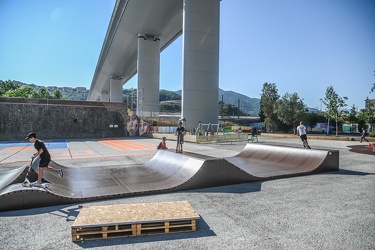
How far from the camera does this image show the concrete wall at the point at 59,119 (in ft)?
106

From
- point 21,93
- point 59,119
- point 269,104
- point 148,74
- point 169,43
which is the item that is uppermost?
point 169,43

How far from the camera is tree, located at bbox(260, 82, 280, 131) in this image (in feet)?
213

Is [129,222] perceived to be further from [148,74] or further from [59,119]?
[148,74]

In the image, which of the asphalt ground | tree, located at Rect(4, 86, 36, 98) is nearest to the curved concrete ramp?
the asphalt ground

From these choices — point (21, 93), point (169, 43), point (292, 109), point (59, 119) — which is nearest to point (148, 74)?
point (169, 43)

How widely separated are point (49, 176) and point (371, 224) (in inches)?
336

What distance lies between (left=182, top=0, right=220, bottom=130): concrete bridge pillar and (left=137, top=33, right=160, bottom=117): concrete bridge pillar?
21793 mm

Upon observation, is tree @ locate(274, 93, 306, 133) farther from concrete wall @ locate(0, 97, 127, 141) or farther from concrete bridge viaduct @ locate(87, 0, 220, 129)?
concrete wall @ locate(0, 97, 127, 141)

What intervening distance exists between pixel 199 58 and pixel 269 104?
133 ft

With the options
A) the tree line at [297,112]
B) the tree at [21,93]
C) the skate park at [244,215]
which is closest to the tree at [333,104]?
the tree line at [297,112]

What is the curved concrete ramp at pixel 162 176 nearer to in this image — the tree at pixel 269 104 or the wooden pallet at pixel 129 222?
the wooden pallet at pixel 129 222

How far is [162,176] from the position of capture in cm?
959

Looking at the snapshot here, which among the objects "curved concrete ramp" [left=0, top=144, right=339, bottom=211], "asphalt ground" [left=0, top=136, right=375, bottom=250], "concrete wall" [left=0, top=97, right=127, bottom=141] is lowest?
"asphalt ground" [left=0, top=136, right=375, bottom=250]

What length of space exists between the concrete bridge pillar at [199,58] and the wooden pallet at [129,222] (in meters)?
26.6
